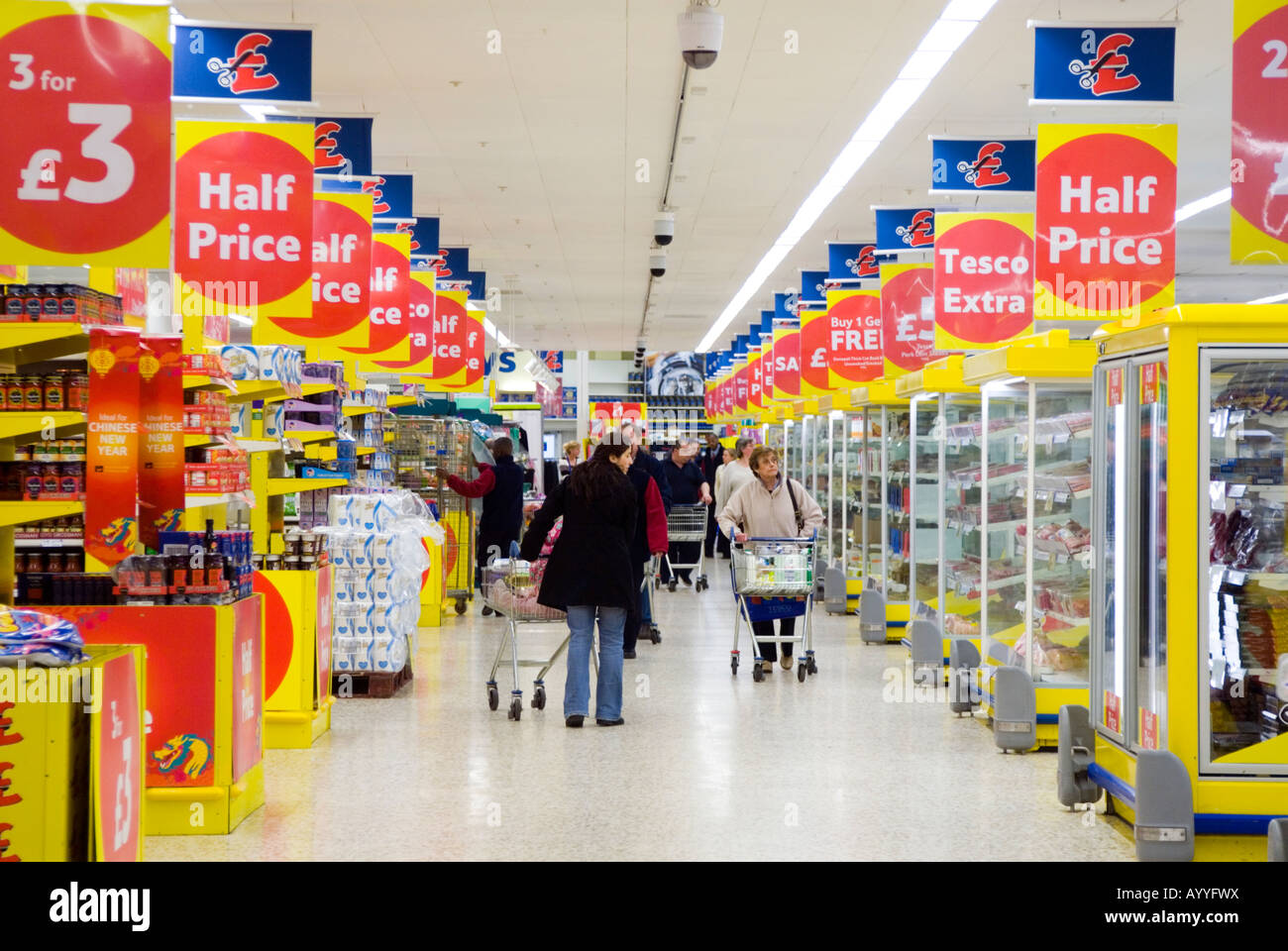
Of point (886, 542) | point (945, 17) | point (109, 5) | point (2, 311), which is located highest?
point (945, 17)

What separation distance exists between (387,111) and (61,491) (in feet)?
25.6

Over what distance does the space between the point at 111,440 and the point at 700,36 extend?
4.32 m

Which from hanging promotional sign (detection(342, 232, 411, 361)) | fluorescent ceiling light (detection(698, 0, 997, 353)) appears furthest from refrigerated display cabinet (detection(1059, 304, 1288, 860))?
hanging promotional sign (detection(342, 232, 411, 361))

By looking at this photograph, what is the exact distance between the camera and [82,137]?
172 inches

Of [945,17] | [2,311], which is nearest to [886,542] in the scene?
[945,17]

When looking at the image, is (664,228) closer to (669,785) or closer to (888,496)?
(888,496)

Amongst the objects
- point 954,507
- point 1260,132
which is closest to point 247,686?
point 1260,132

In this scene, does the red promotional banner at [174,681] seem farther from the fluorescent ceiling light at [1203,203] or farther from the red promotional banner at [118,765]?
the fluorescent ceiling light at [1203,203]

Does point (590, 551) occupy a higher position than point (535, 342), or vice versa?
point (535, 342)

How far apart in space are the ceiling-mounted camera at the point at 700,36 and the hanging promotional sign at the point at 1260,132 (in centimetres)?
321

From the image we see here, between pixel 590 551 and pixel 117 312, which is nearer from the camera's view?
pixel 117 312

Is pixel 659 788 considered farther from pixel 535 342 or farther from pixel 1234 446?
pixel 535 342

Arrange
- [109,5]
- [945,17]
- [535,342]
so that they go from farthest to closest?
[535,342], [945,17], [109,5]

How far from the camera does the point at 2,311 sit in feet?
15.3
